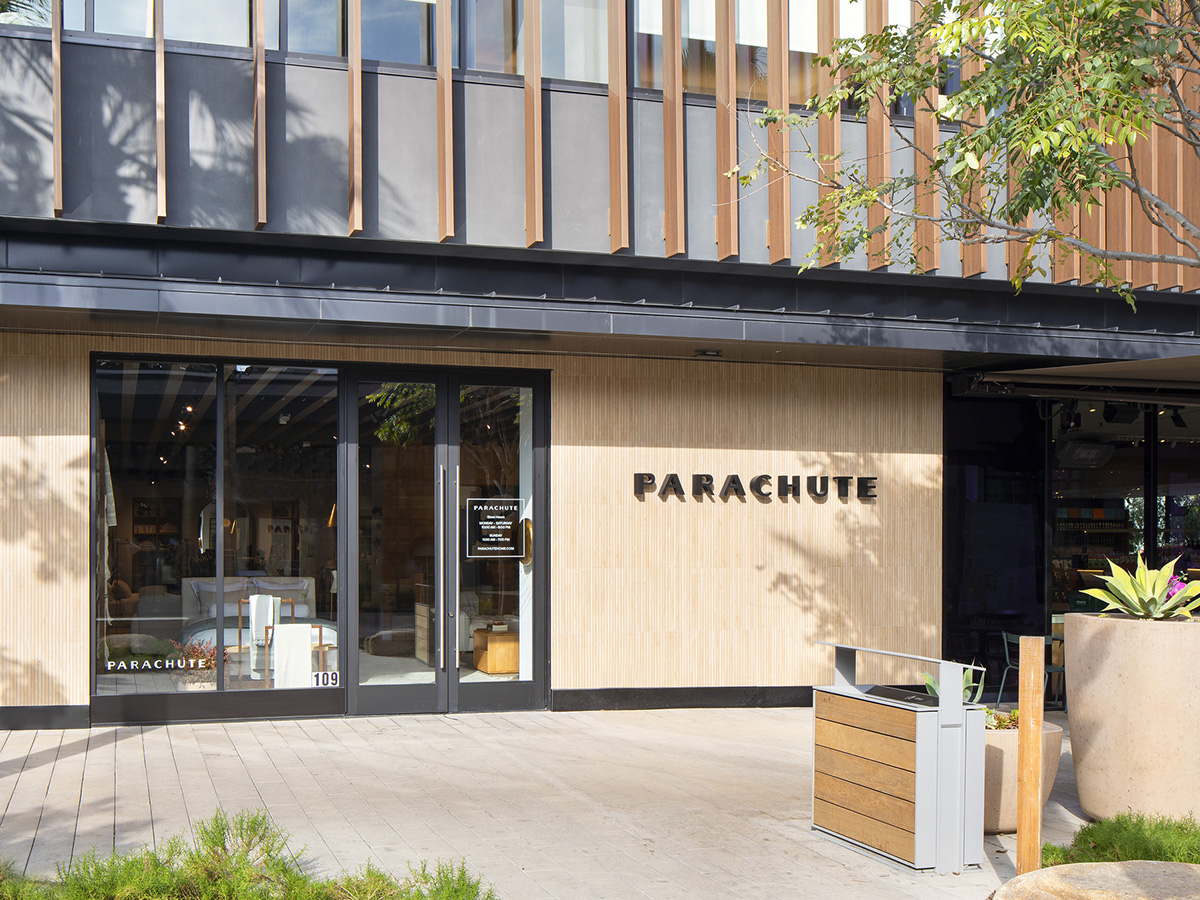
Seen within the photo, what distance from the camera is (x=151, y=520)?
10.2 meters

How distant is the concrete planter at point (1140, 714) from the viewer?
6922 mm

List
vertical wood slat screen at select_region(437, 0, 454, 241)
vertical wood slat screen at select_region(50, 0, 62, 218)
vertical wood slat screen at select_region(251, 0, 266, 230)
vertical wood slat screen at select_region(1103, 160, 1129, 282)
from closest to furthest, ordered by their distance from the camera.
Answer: vertical wood slat screen at select_region(50, 0, 62, 218), vertical wood slat screen at select_region(251, 0, 266, 230), vertical wood slat screen at select_region(437, 0, 454, 241), vertical wood slat screen at select_region(1103, 160, 1129, 282)

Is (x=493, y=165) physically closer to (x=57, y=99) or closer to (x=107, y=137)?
(x=107, y=137)

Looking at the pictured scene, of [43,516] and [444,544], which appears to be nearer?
[43,516]

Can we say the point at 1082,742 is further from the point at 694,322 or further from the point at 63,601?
the point at 63,601

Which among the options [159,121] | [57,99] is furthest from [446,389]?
[57,99]

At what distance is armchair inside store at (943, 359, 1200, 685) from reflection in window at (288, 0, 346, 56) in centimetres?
717

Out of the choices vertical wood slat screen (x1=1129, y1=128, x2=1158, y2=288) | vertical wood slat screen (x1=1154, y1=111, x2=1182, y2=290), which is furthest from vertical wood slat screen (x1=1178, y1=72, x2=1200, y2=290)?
vertical wood slat screen (x1=1129, y1=128, x2=1158, y2=288)

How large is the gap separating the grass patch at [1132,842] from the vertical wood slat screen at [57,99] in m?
8.17

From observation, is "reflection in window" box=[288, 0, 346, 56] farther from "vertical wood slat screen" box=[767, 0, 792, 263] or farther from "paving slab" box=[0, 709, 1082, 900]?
"paving slab" box=[0, 709, 1082, 900]

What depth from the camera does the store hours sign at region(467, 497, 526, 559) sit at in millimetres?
11039

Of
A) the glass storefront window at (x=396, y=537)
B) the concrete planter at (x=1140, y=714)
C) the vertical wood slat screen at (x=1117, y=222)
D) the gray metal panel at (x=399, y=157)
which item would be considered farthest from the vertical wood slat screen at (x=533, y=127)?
the vertical wood slat screen at (x=1117, y=222)

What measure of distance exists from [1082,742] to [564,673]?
16.7ft

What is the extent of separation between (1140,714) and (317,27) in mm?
8168
